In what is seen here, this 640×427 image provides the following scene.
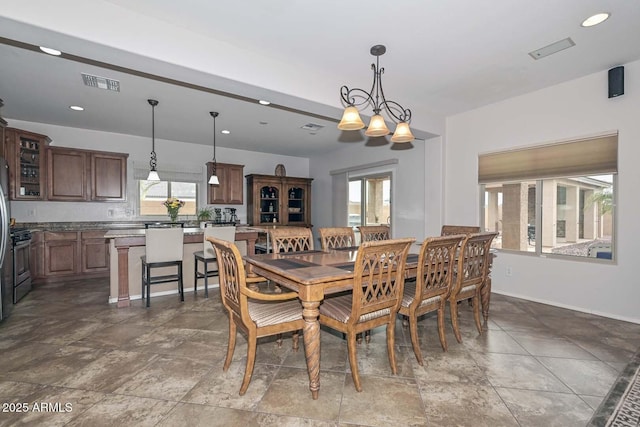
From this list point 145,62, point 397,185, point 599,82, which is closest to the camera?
point 145,62

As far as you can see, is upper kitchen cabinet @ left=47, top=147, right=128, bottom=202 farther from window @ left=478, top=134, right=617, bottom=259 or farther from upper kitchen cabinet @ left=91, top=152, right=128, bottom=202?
window @ left=478, top=134, right=617, bottom=259

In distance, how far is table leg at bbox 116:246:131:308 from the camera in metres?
3.71

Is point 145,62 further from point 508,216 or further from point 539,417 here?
point 508,216

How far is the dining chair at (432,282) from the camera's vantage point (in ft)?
7.27

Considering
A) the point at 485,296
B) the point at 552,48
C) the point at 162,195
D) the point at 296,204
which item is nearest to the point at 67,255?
the point at 162,195

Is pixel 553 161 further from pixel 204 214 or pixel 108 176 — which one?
pixel 108 176

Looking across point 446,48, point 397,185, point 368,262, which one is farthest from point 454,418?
point 397,185

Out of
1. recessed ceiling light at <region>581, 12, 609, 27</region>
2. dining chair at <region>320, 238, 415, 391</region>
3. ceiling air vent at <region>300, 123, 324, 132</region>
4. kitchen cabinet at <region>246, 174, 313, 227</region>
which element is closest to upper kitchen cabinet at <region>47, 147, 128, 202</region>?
kitchen cabinet at <region>246, 174, 313, 227</region>

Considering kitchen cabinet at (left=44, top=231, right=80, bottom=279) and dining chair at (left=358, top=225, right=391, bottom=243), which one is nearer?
dining chair at (left=358, top=225, right=391, bottom=243)

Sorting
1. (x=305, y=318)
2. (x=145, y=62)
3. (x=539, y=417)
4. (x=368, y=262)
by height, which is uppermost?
(x=145, y=62)

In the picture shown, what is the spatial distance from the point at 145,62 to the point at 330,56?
5.22ft

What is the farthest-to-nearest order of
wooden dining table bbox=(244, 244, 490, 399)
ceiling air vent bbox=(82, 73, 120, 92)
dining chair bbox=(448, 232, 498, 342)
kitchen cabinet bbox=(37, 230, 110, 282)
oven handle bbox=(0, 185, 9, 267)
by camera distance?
kitchen cabinet bbox=(37, 230, 110, 282), ceiling air vent bbox=(82, 73, 120, 92), oven handle bbox=(0, 185, 9, 267), dining chair bbox=(448, 232, 498, 342), wooden dining table bbox=(244, 244, 490, 399)

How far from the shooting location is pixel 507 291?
165 inches

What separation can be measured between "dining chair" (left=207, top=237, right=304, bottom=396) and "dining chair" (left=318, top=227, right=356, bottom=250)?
1.26 m
